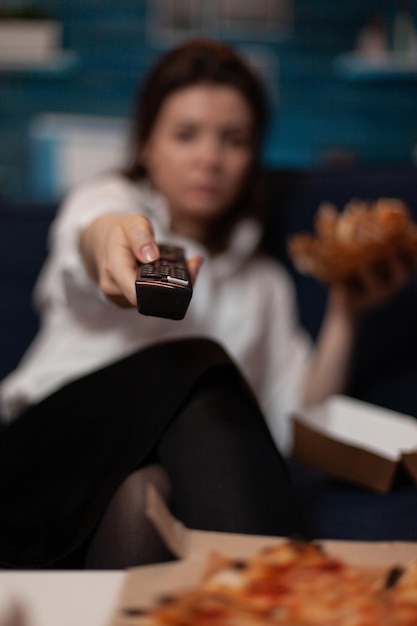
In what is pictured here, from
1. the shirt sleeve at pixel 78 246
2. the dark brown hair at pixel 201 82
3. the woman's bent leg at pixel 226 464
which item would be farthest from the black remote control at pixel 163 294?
the dark brown hair at pixel 201 82

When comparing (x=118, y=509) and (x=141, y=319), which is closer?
(x=118, y=509)

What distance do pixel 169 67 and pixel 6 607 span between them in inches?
44.2

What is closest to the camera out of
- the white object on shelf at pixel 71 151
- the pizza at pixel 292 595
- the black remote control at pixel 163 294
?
the pizza at pixel 292 595

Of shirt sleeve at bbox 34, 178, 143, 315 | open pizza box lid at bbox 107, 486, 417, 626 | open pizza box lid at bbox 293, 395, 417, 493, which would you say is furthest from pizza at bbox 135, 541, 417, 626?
shirt sleeve at bbox 34, 178, 143, 315

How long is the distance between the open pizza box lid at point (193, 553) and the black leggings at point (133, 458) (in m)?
0.24

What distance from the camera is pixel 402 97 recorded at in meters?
3.66

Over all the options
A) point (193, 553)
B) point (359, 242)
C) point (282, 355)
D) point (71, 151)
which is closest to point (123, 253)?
point (193, 553)

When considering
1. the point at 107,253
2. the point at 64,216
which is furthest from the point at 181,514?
the point at 64,216

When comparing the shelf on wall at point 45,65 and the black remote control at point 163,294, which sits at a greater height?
the shelf on wall at point 45,65

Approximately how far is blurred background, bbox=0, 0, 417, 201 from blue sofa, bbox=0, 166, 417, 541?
1887mm

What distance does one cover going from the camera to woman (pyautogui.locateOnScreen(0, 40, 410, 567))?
850mm

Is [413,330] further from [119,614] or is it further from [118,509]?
[119,614]

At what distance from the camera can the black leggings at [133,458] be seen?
2.72 ft

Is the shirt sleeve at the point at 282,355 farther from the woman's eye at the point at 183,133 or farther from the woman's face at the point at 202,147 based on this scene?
the woman's eye at the point at 183,133
